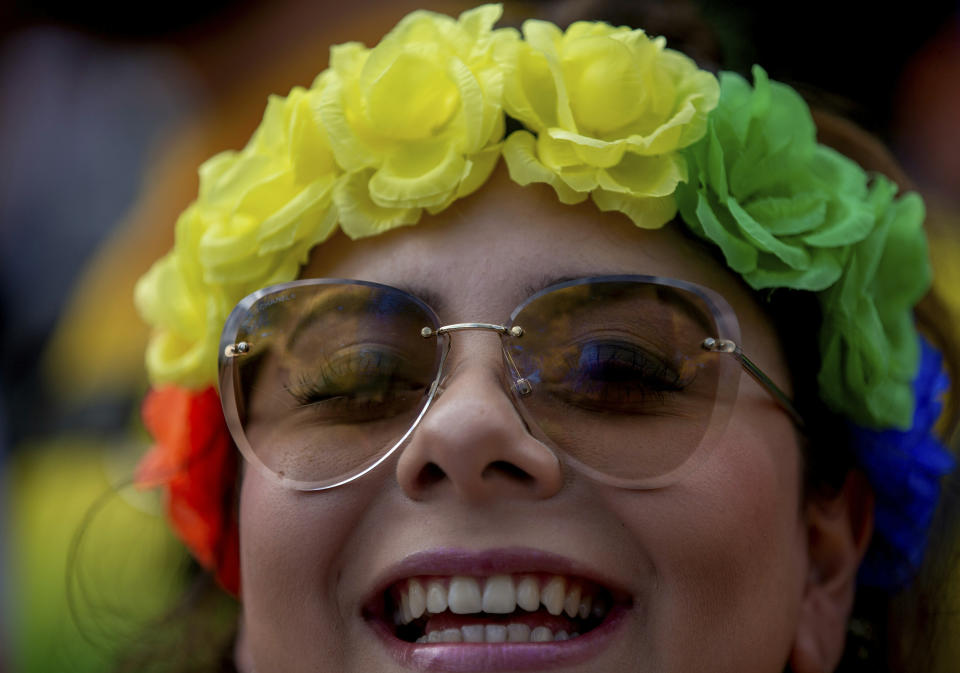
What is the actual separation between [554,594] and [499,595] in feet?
0.23

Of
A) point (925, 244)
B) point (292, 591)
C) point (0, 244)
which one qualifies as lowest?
point (0, 244)

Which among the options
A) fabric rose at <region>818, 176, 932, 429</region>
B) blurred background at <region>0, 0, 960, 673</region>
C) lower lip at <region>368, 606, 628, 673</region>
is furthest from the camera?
blurred background at <region>0, 0, 960, 673</region>

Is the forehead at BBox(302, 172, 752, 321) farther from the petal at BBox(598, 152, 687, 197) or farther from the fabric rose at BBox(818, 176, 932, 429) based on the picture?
the fabric rose at BBox(818, 176, 932, 429)

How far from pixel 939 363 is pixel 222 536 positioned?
130 centimetres

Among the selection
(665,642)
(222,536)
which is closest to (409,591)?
(665,642)

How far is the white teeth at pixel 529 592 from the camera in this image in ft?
4.14

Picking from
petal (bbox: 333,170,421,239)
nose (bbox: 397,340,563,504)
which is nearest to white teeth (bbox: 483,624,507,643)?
nose (bbox: 397,340,563,504)

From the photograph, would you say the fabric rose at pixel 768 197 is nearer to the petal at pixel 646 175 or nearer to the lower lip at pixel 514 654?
the petal at pixel 646 175

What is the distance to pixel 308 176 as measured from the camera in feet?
4.92

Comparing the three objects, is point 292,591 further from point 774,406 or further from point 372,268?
point 774,406

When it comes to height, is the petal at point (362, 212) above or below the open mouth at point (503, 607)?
above

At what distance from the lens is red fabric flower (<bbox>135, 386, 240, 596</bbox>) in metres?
1.73

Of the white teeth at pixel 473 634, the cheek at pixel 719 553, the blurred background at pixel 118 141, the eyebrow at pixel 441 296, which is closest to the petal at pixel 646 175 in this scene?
the eyebrow at pixel 441 296

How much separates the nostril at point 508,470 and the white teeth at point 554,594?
0.14 meters
